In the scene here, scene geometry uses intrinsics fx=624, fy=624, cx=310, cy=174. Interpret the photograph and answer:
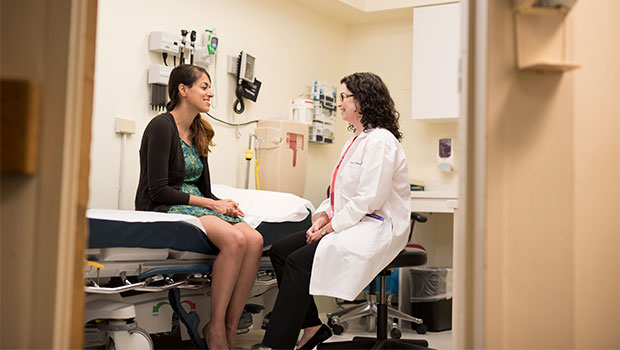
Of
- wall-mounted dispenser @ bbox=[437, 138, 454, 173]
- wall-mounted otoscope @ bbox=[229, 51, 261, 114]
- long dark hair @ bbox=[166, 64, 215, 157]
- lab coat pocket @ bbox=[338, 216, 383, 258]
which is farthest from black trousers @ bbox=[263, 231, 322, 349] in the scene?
wall-mounted dispenser @ bbox=[437, 138, 454, 173]

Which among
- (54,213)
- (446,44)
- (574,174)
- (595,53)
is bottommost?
(54,213)

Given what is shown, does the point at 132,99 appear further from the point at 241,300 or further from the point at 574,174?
the point at 574,174

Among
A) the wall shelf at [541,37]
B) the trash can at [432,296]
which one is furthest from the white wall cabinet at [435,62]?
the wall shelf at [541,37]

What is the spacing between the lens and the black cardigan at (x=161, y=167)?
10.1ft

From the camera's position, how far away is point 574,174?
5.52 ft

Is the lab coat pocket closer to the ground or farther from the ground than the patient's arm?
closer to the ground

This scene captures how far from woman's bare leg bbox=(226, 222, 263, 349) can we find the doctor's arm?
46cm

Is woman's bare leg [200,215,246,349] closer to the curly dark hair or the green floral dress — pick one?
the green floral dress

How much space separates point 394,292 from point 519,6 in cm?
362

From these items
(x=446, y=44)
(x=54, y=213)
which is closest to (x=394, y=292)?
(x=446, y=44)

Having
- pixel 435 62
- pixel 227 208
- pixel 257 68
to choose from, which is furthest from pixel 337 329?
pixel 435 62

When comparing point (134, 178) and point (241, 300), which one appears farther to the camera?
point (134, 178)

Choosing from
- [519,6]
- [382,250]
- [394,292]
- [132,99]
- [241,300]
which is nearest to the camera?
[519,6]

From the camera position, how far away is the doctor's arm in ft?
9.25
